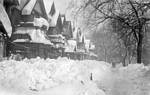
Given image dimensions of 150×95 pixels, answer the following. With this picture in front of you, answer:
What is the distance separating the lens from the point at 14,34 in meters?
32.2

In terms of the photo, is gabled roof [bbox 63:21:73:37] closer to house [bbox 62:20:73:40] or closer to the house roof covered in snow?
house [bbox 62:20:73:40]

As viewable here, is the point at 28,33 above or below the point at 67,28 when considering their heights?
below

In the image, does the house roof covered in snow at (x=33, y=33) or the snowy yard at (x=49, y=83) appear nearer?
the snowy yard at (x=49, y=83)

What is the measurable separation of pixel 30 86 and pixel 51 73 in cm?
205

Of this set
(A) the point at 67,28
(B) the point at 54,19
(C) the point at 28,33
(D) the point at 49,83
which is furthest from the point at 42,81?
(A) the point at 67,28

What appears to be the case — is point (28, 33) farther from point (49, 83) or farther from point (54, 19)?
point (49, 83)

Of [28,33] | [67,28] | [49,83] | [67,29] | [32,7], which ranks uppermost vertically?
[32,7]

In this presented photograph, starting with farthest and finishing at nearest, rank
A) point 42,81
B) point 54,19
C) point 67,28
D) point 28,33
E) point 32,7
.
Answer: point 67,28 < point 54,19 < point 32,7 < point 28,33 < point 42,81

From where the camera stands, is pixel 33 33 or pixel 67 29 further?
pixel 67 29

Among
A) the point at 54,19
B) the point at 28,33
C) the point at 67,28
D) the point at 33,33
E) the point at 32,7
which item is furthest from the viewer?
the point at 67,28

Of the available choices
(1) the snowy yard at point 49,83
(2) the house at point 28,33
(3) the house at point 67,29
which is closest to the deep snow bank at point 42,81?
(1) the snowy yard at point 49,83

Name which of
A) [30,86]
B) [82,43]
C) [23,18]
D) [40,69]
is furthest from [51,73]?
[82,43]

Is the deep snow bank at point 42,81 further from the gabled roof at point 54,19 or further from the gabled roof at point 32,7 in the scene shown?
the gabled roof at point 54,19

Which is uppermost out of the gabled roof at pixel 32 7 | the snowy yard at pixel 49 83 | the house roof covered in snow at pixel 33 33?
the gabled roof at pixel 32 7
